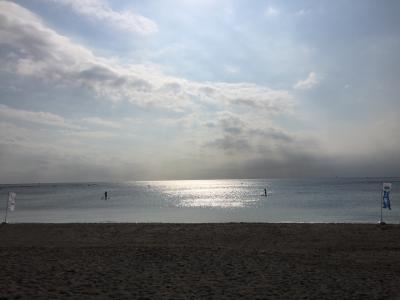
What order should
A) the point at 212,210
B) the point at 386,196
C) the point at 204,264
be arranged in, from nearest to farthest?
the point at 204,264, the point at 386,196, the point at 212,210

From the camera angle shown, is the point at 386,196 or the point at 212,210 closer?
the point at 386,196

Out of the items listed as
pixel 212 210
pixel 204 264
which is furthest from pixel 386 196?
pixel 212 210

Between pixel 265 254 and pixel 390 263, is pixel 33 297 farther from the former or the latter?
pixel 390 263

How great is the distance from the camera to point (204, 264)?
1159cm

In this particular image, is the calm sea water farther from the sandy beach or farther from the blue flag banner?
the sandy beach

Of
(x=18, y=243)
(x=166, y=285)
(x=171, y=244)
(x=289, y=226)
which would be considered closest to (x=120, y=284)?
(x=166, y=285)

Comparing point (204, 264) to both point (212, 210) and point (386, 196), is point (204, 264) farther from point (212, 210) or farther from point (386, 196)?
point (212, 210)

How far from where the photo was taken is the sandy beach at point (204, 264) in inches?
336

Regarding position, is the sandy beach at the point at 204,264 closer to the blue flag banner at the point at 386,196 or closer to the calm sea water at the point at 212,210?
the blue flag banner at the point at 386,196

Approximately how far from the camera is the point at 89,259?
41.2 ft

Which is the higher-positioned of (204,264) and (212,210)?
(212,210)

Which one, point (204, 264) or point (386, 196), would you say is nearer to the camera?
point (204, 264)

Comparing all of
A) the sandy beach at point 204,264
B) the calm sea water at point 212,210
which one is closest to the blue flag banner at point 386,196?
the sandy beach at point 204,264

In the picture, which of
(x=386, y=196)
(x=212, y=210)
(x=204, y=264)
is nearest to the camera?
(x=204, y=264)
